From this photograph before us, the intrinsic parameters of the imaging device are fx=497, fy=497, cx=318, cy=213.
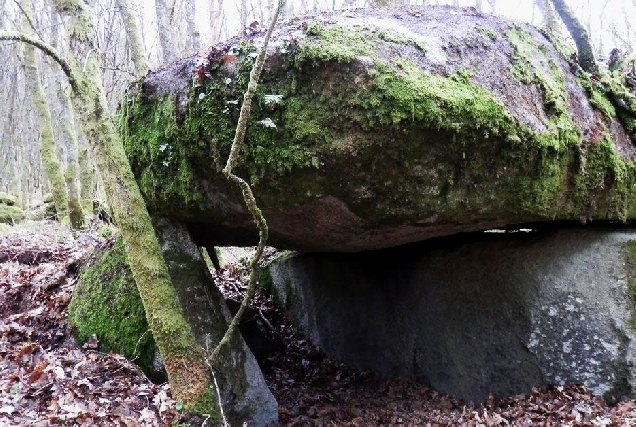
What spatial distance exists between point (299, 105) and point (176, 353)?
6.47 feet

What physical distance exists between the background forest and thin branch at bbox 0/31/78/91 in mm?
833

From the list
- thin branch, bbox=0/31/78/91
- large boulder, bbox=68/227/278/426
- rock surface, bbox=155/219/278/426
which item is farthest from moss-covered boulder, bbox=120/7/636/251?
thin branch, bbox=0/31/78/91

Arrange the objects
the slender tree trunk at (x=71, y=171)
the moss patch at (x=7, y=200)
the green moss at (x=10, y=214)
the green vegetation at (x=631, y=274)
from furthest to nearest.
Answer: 1. the moss patch at (x=7, y=200)
2. the green moss at (x=10, y=214)
3. the slender tree trunk at (x=71, y=171)
4. the green vegetation at (x=631, y=274)

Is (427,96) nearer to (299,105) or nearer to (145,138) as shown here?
(299,105)

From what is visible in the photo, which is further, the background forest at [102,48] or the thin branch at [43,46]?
the background forest at [102,48]

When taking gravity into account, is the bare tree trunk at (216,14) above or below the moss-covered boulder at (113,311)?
above

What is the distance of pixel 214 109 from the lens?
351cm

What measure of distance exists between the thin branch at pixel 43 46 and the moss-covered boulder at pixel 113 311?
203 cm

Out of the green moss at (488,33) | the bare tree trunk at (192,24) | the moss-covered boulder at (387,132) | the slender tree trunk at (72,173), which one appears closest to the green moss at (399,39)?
the moss-covered boulder at (387,132)

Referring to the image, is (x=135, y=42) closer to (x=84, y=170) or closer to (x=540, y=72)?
(x=84, y=170)

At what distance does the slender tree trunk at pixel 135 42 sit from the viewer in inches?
350

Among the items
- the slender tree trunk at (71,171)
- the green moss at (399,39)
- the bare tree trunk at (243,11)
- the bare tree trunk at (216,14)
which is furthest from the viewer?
the bare tree trunk at (216,14)

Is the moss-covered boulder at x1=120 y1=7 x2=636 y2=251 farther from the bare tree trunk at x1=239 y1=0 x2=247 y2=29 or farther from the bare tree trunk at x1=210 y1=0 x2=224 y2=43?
the bare tree trunk at x1=210 y1=0 x2=224 y2=43

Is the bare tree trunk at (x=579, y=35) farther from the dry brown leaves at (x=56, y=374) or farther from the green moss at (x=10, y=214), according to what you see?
the green moss at (x=10, y=214)
